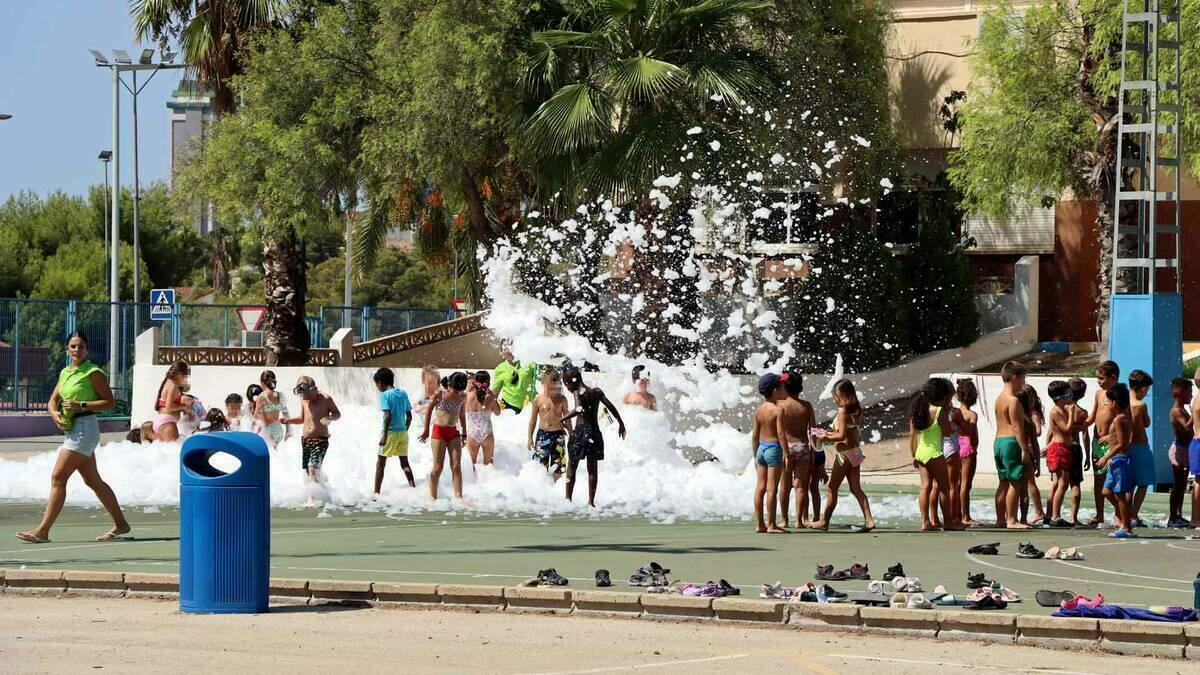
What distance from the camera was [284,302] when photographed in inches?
1326

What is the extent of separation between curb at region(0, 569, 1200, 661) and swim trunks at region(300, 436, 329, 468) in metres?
6.53

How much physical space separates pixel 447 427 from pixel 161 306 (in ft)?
67.0

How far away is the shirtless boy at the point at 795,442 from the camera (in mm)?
16406

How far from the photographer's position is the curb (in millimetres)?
9969

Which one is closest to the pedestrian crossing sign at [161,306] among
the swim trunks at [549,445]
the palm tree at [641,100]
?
the palm tree at [641,100]

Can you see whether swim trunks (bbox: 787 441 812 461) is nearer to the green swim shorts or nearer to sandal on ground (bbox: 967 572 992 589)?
the green swim shorts

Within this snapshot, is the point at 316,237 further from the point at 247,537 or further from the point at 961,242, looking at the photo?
the point at 247,537

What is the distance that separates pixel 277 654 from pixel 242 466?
6.57ft

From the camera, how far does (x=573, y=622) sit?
1101 cm

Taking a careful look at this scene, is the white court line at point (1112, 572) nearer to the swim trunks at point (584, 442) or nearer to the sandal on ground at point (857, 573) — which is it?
the sandal on ground at point (857, 573)

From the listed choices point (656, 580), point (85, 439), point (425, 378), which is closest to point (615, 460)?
point (425, 378)

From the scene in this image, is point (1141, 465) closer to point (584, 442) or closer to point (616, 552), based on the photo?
point (616, 552)

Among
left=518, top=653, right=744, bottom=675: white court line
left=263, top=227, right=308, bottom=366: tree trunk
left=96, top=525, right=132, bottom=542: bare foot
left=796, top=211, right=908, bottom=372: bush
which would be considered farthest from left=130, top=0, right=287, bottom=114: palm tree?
left=518, top=653, right=744, bottom=675: white court line

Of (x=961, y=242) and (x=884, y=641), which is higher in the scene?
(x=961, y=242)
